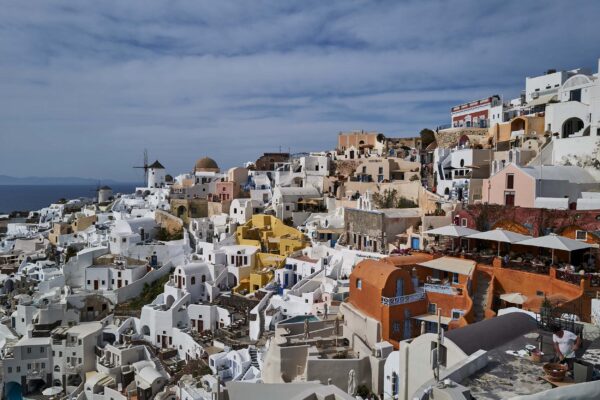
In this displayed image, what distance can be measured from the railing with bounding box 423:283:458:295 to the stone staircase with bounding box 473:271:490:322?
39.6 inches

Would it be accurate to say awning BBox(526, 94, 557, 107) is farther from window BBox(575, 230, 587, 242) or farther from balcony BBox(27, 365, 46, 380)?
balcony BBox(27, 365, 46, 380)

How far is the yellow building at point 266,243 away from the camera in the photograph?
30859 mm

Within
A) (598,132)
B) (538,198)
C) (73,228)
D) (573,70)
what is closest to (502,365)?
Answer: (538,198)

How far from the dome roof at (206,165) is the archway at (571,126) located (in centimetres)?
4011

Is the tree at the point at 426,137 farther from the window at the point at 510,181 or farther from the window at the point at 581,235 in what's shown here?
the window at the point at 581,235

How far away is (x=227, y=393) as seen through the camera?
1097 cm

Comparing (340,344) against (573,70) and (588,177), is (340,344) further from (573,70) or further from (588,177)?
(573,70)

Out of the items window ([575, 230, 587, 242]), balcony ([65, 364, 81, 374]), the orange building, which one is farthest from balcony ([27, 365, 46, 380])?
window ([575, 230, 587, 242])

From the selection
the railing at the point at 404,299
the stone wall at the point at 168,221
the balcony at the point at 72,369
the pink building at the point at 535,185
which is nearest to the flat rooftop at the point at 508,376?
the railing at the point at 404,299

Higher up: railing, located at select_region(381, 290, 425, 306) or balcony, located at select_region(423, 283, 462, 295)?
balcony, located at select_region(423, 283, 462, 295)

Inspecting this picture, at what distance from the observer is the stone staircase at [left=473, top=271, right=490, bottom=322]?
1775 cm

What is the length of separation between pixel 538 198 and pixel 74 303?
101 ft

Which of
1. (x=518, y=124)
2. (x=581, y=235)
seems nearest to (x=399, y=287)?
(x=581, y=235)

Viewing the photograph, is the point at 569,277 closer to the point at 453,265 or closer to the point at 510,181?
the point at 453,265
